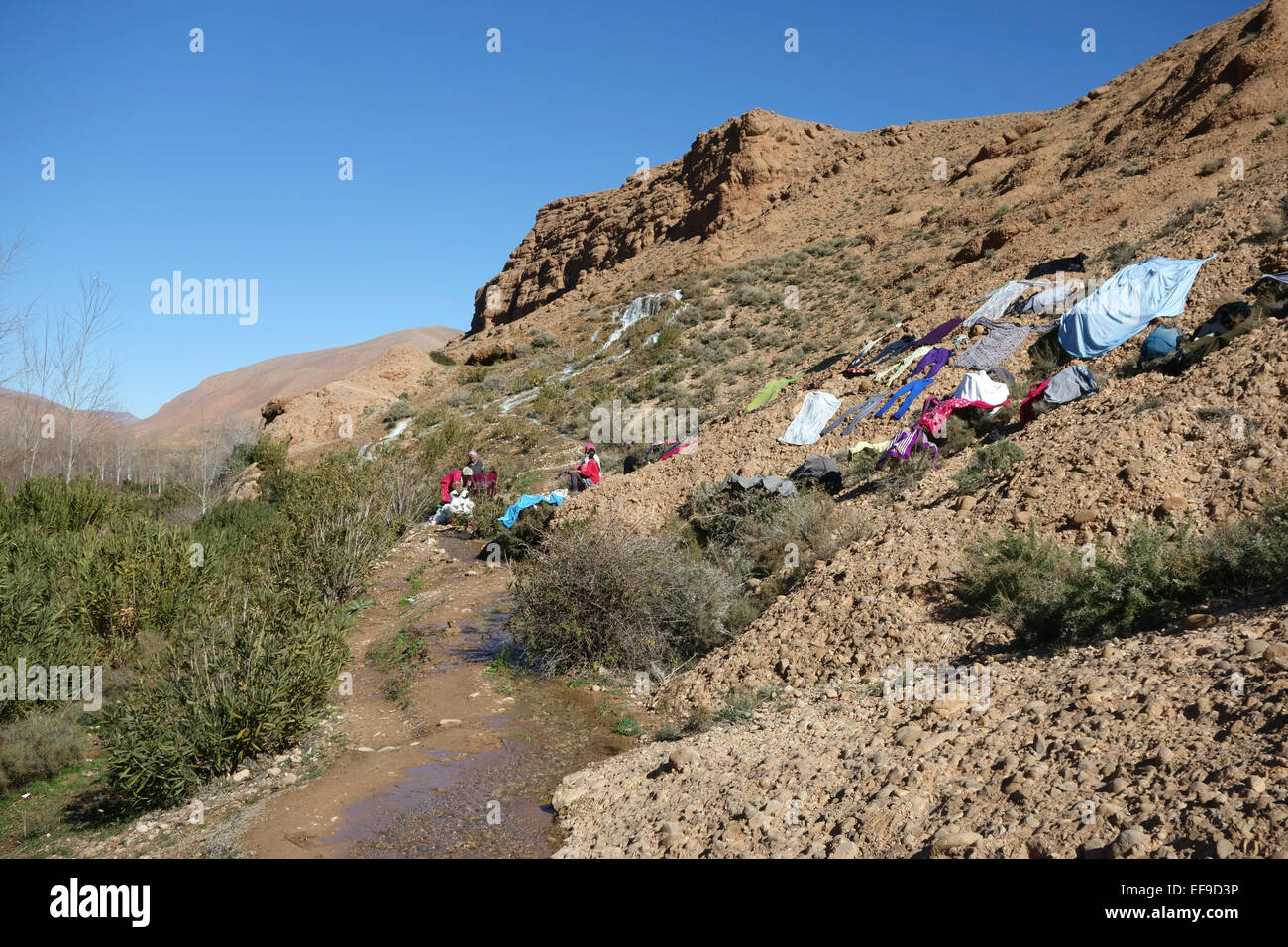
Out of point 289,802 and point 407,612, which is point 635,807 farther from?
point 407,612

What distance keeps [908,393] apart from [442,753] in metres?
8.75

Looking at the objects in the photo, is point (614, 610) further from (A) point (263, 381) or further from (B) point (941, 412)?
(A) point (263, 381)

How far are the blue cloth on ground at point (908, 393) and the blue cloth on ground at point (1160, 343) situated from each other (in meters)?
2.98

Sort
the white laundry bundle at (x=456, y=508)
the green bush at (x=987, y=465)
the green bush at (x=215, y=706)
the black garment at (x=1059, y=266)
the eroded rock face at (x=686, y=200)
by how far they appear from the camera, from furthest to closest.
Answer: the eroded rock face at (x=686, y=200) < the white laundry bundle at (x=456, y=508) < the black garment at (x=1059, y=266) < the green bush at (x=987, y=465) < the green bush at (x=215, y=706)

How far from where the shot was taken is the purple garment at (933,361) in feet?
41.3

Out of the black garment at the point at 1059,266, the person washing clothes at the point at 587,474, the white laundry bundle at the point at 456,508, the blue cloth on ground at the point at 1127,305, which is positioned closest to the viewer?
the blue cloth on ground at the point at 1127,305

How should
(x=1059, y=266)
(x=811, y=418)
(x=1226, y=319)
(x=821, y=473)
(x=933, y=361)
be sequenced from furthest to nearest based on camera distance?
(x=1059, y=266) → (x=811, y=418) → (x=933, y=361) → (x=821, y=473) → (x=1226, y=319)

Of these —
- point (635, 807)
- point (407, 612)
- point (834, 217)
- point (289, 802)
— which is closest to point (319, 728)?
point (289, 802)

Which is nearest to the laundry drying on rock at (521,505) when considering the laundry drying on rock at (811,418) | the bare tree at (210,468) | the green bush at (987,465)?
the laundry drying on rock at (811,418)

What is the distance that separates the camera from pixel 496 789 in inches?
221

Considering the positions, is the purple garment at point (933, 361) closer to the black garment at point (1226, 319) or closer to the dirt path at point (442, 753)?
the black garment at point (1226, 319)

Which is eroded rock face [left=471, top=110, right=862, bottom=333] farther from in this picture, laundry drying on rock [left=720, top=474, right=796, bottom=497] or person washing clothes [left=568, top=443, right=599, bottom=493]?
laundry drying on rock [left=720, top=474, right=796, bottom=497]

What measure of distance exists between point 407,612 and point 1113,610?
8091mm

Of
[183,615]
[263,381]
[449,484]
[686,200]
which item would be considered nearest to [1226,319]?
[183,615]
